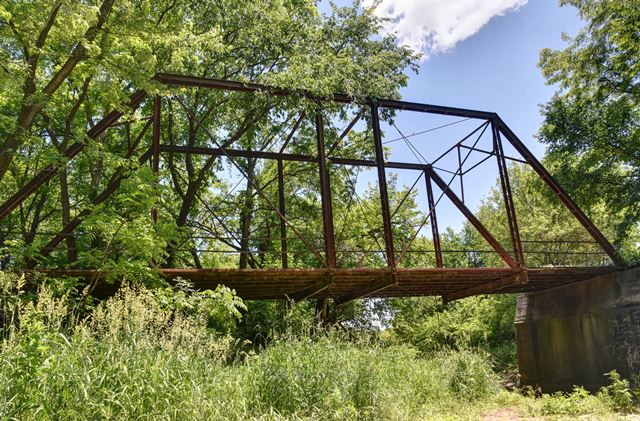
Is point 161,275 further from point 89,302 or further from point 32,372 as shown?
point 32,372

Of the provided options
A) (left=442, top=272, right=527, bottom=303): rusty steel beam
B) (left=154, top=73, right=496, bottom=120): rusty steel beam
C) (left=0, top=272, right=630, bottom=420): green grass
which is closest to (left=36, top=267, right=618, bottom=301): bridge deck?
(left=442, top=272, right=527, bottom=303): rusty steel beam

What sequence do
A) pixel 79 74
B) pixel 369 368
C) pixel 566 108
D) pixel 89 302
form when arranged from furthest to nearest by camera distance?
pixel 566 108 → pixel 79 74 → pixel 89 302 → pixel 369 368

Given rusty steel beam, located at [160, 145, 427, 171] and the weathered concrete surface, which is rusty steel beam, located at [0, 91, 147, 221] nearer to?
rusty steel beam, located at [160, 145, 427, 171]

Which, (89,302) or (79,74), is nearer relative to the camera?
(89,302)

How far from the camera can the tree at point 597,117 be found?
17062mm

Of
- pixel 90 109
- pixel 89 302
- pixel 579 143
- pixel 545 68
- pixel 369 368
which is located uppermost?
pixel 545 68

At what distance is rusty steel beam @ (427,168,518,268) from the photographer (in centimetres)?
1437

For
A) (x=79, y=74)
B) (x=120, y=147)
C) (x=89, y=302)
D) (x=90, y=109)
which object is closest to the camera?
(x=89, y=302)

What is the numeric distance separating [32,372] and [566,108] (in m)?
19.6

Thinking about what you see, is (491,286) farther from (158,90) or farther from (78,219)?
(78,219)

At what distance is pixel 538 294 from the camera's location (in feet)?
64.6

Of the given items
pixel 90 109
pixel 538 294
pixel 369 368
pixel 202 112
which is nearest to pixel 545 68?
pixel 538 294

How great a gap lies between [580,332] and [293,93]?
1313cm

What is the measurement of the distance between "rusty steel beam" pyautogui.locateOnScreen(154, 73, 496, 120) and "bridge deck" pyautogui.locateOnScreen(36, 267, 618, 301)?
458 centimetres
